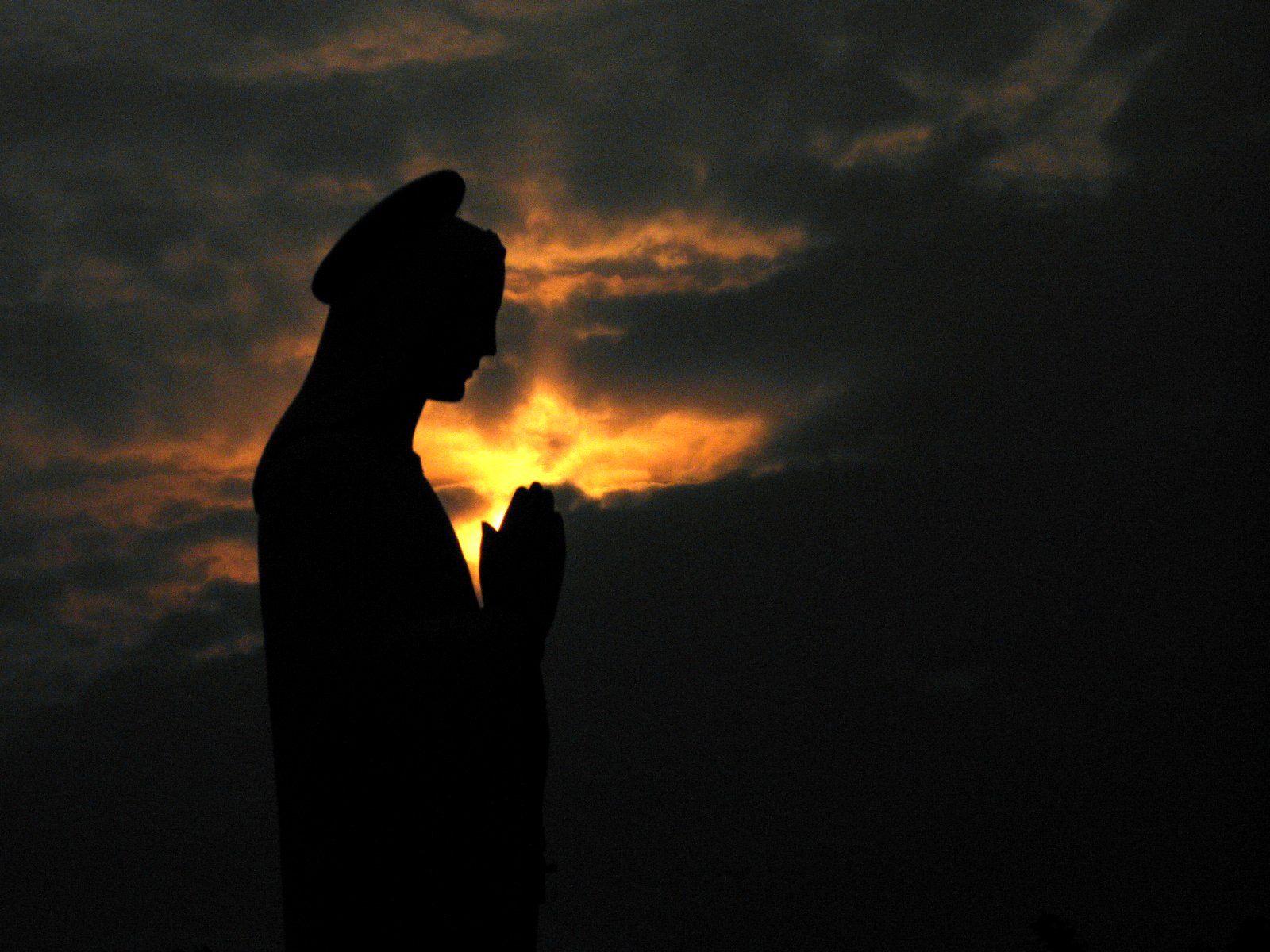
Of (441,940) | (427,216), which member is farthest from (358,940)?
(427,216)

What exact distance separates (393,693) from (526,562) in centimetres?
82

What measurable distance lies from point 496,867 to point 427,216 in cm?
336

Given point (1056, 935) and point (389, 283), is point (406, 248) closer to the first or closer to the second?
point (389, 283)

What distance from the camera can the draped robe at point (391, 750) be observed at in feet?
17.3

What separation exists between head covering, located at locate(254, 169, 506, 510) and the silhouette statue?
158 millimetres

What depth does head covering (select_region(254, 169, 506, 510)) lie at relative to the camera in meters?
6.20

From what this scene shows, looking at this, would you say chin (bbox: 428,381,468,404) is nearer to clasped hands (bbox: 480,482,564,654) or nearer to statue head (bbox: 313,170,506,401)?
statue head (bbox: 313,170,506,401)

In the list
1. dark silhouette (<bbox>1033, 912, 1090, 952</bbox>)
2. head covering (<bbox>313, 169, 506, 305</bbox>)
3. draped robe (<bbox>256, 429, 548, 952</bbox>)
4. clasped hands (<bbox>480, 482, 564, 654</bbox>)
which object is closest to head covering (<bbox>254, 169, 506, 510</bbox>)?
head covering (<bbox>313, 169, 506, 305</bbox>)

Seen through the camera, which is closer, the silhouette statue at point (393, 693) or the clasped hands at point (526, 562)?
the silhouette statue at point (393, 693)

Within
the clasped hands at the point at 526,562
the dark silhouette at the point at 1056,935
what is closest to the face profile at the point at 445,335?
the clasped hands at the point at 526,562

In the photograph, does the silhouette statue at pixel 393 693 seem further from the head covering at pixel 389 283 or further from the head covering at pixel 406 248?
the head covering at pixel 406 248

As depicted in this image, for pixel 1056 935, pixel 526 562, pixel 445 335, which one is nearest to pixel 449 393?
pixel 445 335

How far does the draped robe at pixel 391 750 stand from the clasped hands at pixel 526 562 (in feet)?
0.49

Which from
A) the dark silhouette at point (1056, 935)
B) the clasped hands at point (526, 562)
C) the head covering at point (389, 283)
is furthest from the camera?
the dark silhouette at point (1056, 935)
